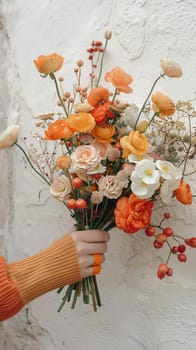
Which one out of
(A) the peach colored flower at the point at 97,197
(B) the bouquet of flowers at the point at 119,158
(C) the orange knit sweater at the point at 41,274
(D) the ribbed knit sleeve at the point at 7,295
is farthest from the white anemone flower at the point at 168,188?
(D) the ribbed knit sleeve at the point at 7,295

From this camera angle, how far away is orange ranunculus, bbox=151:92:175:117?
30.5 inches

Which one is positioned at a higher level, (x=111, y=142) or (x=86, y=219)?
(x=111, y=142)

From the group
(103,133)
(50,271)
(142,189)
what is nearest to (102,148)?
(103,133)

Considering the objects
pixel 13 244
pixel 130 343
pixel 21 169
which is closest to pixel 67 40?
pixel 21 169

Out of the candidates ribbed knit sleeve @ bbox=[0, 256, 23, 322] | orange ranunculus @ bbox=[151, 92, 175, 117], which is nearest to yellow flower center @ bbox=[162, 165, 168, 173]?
orange ranunculus @ bbox=[151, 92, 175, 117]

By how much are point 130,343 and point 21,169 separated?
642 millimetres

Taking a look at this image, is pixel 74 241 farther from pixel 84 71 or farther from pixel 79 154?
pixel 84 71

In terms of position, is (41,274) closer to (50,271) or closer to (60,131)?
(50,271)

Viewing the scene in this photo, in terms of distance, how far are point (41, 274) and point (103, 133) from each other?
14.0 inches

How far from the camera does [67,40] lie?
1.15m

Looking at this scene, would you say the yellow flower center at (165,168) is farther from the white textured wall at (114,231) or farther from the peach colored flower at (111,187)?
the white textured wall at (114,231)

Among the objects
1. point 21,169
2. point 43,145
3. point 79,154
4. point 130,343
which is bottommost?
point 130,343

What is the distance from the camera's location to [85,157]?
783 millimetres

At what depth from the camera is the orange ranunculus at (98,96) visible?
2.63 ft
